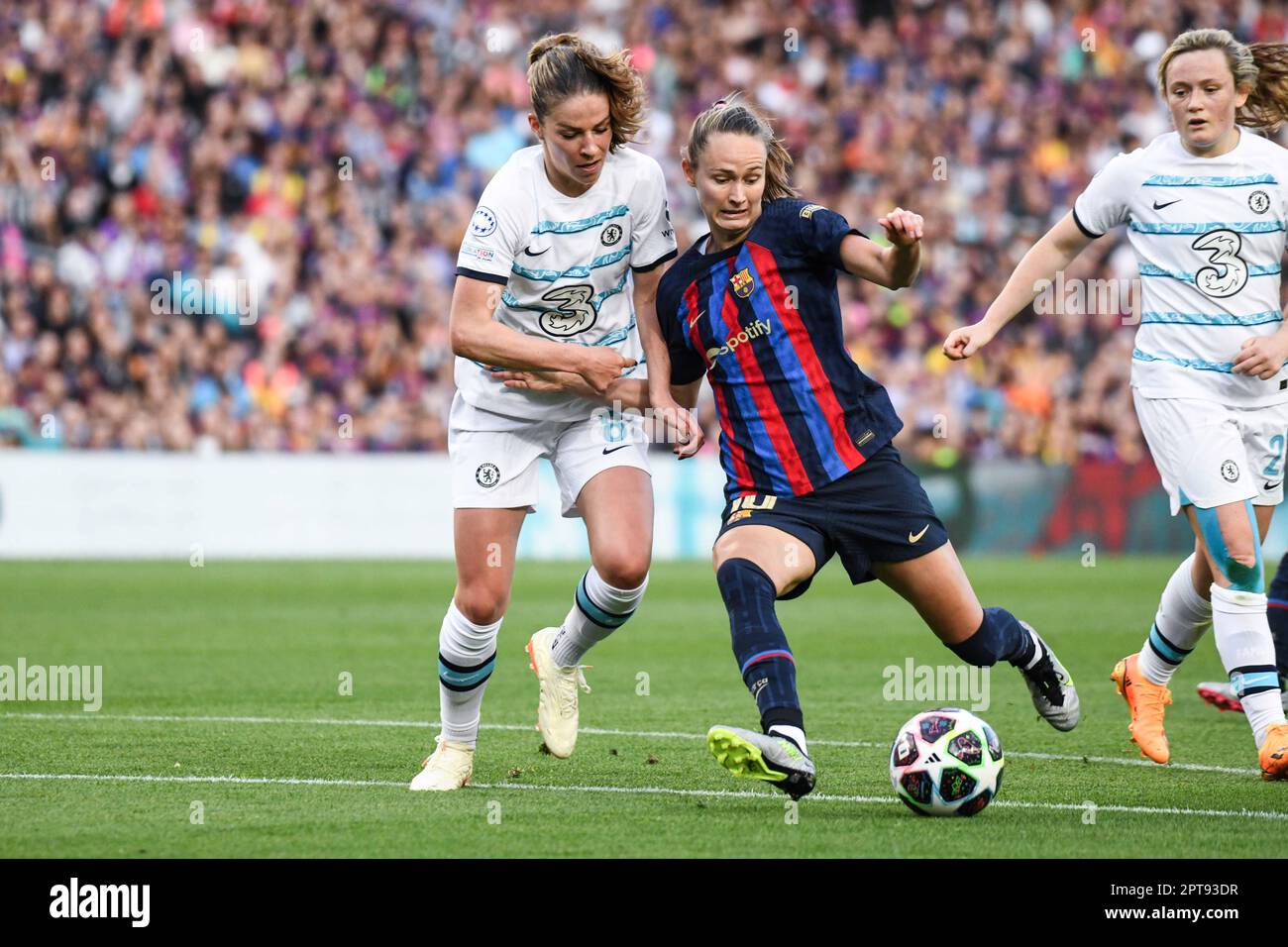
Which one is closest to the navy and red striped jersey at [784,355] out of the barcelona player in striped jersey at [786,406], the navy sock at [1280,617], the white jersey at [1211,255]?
the barcelona player in striped jersey at [786,406]

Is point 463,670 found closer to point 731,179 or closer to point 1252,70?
point 731,179

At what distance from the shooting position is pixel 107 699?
353 inches

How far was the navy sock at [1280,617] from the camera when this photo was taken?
25.6 feet

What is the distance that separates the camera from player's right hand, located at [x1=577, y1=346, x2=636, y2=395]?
6.25 metres

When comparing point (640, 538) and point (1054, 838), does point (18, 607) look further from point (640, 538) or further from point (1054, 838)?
point (1054, 838)

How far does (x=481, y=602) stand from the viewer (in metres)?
6.28

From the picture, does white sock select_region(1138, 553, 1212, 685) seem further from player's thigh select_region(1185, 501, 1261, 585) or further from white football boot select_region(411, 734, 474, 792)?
white football boot select_region(411, 734, 474, 792)

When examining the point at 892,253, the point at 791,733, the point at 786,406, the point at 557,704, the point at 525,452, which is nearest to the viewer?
the point at 791,733

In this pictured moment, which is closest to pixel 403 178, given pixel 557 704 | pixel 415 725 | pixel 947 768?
pixel 415 725

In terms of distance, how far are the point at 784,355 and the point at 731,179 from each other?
586 mm

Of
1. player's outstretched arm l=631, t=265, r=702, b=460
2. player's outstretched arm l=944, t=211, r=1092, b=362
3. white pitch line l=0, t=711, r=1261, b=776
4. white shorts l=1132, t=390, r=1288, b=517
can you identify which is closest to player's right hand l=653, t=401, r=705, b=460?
player's outstretched arm l=631, t=265, r=702, b=460

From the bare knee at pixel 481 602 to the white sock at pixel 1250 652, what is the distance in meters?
2.52
